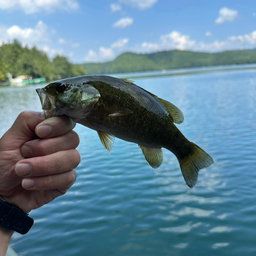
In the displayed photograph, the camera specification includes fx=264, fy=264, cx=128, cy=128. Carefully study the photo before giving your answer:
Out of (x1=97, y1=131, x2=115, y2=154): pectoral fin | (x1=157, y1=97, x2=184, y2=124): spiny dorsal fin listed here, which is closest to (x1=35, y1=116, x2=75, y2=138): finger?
(x1=97, y1=131, x2=115, y2=154): pectoral fin

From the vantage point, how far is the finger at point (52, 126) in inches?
77.8

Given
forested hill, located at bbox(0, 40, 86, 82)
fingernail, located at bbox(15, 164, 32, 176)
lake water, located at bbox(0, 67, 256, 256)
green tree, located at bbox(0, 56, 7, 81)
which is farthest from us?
forested hill, located at bbox(0, 40, 86, 82)

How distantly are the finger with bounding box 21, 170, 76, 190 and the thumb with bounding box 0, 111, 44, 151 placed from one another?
385 millimetres

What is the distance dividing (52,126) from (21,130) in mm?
400

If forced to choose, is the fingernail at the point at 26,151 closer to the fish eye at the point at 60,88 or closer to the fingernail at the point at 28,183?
the fingernail at the point at 28,183

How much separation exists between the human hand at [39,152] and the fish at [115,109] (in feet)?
0.49

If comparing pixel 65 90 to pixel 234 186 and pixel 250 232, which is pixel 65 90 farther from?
pixel 234 186

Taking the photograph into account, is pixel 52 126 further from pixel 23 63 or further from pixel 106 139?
pixel 23 63

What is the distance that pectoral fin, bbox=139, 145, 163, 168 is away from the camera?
7.52ft

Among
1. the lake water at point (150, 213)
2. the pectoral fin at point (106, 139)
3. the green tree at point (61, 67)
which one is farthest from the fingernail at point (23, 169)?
the green tree at point (61, 67)

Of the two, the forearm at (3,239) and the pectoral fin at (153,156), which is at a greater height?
the pectoral fin at (153,156)

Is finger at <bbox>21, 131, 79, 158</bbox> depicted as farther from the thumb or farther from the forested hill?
the forested hill

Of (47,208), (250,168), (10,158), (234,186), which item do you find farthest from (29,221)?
(250,168)

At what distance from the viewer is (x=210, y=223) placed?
20.7 ft
